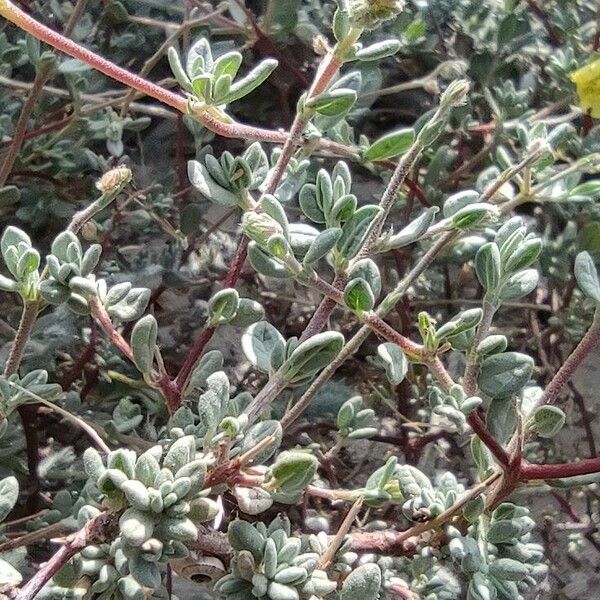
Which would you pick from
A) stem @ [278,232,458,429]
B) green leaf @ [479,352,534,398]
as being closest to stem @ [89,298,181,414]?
stem @ [278,232,458,429]

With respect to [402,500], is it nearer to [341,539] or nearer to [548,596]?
[341,539]

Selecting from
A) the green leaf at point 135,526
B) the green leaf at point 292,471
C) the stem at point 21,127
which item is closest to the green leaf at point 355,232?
the green leaf at point 292,471

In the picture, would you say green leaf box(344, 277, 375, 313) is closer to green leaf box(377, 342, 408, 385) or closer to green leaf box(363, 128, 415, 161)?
green leaf box(377, 342, 408, 385)

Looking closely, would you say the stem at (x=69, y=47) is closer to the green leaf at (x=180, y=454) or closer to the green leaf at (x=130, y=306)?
the green leaf at (x=130, y=306)

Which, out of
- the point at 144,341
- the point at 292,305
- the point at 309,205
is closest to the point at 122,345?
the point at 144,341

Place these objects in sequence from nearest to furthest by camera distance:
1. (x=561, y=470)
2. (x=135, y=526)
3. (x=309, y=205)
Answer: (x=135, y=526)
(x=561, y=470)
(x=309, y=205)

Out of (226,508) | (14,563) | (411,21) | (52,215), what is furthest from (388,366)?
(411,21)

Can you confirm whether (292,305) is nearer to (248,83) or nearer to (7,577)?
(248,83)
